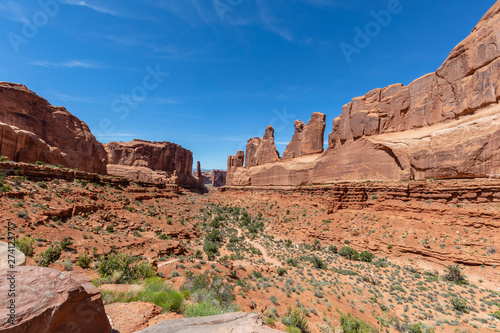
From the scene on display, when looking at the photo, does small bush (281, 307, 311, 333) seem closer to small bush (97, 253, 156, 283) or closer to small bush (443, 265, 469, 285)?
small bush (97, 253, 156, 283)

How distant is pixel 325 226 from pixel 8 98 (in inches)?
1712

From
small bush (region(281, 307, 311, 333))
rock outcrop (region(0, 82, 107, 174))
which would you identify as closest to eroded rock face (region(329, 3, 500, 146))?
small bush (region(281, 307, 311, 333))

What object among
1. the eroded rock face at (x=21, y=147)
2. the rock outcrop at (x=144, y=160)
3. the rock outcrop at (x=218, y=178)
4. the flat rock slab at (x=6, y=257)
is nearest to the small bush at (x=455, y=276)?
the flat rock slab at (x=6, y=257)

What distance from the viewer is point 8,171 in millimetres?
15266

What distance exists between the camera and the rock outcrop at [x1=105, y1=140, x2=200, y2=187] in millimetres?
65375

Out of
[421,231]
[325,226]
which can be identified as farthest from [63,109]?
[421,231]

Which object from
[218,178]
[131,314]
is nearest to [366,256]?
[131,314]

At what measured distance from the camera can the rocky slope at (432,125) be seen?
53.5 feet

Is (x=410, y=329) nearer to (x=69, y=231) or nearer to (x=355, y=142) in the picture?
(x=69, y=231)

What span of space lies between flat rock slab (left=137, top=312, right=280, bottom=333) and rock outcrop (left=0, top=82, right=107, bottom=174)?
26217mm

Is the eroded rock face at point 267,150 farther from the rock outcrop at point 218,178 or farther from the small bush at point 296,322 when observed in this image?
the rock outcrop at point 218,178

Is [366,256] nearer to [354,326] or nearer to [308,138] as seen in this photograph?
[354,326]

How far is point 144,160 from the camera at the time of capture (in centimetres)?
6900

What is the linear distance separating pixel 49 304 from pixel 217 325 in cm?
226
